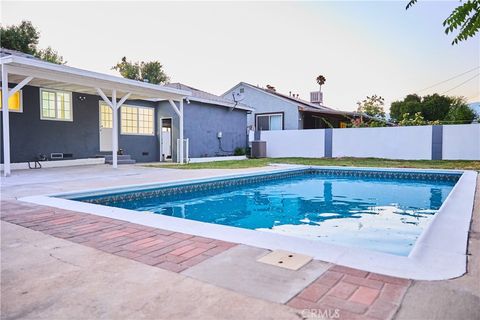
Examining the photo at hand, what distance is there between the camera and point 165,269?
97.3 inches

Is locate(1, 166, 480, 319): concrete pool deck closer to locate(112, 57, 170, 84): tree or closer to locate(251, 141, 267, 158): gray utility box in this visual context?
locate(251, 141, 267, 158): gray utility box

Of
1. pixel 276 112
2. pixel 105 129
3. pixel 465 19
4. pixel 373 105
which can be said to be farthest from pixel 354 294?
pixel 373 105

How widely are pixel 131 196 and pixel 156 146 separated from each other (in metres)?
9.56

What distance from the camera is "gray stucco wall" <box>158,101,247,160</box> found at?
16016 mm

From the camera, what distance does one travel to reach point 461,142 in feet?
50.0

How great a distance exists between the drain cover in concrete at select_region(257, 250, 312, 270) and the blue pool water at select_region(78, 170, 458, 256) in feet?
5.94

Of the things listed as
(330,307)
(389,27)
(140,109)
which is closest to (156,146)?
(140,109)

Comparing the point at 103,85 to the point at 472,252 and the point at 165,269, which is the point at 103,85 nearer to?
the point at 165,269

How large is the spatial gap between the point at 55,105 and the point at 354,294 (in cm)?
1296

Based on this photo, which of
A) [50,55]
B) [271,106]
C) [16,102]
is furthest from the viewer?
[50,55]

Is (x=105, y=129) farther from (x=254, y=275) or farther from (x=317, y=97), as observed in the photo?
(x=317, y=97)

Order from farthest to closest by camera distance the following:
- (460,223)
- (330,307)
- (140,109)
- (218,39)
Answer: (218,39)
(140,109)
(460,223)
(330,307)

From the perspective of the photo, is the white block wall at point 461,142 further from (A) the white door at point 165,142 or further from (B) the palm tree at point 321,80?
(B) the palm tree at point 321,80

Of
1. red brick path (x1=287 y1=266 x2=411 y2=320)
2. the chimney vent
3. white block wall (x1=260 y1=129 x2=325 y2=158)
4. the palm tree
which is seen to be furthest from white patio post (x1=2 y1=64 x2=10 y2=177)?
the palm tree
